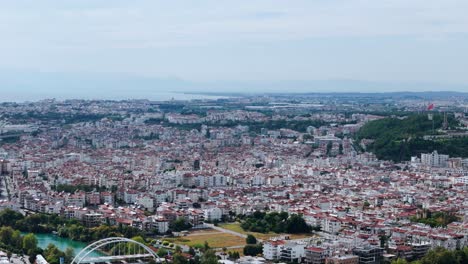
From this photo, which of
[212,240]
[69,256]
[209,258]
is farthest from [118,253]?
[212,240]

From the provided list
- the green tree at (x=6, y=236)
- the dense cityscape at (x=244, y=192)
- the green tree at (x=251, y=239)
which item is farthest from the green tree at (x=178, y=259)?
the green tree at (x=6, y=236)

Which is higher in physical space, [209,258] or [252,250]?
[209,258]

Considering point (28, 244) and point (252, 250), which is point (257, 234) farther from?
point (28, 244)

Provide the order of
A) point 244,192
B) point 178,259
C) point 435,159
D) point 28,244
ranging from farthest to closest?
point 435,159 < point 244,192 < point 28,244 < point 178,259

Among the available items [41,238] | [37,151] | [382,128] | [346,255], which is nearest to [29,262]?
[41,238]

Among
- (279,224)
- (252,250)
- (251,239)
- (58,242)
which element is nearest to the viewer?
(252,250)

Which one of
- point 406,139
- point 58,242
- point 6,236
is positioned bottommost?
point 58,242

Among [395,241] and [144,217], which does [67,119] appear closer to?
[144,217]
